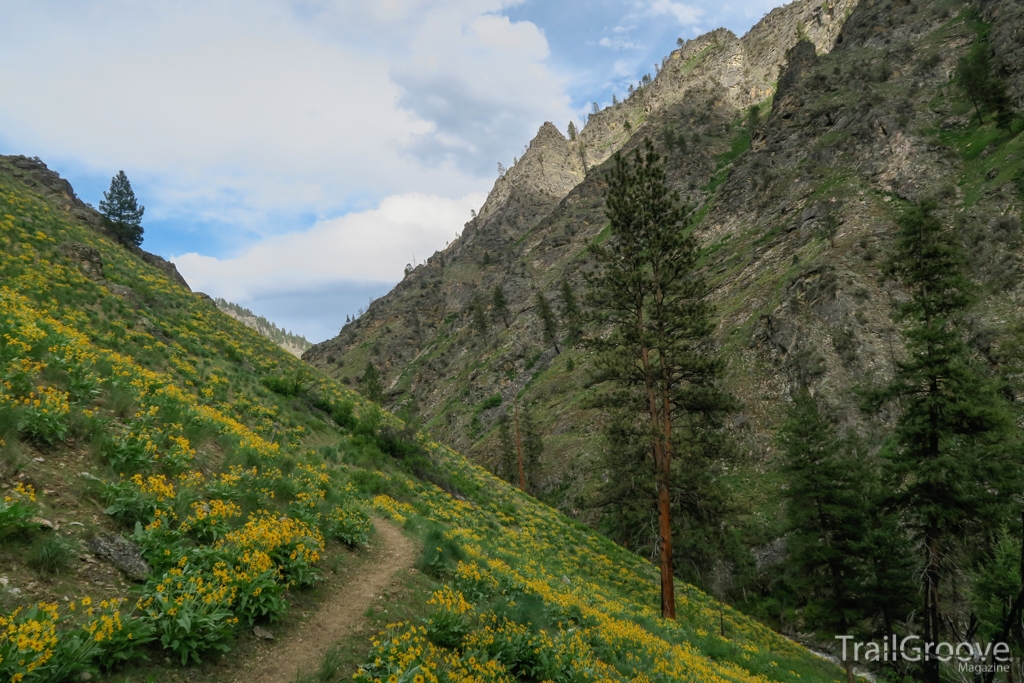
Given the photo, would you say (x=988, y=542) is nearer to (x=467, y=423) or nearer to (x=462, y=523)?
(x=462, y=523)

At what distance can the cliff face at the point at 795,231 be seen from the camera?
41906 mm

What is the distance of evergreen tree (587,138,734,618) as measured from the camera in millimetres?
17156

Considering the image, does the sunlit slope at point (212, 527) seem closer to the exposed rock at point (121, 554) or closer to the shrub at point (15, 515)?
the shrub at point (15, 515)

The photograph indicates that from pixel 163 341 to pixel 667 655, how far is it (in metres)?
18.5

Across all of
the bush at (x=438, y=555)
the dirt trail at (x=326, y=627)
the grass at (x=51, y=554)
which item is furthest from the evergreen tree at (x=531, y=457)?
the grass at (x=51, y=554)

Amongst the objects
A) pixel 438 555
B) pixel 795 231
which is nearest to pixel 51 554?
pixel 438 555

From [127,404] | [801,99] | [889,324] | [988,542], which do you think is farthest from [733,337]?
[801,99]

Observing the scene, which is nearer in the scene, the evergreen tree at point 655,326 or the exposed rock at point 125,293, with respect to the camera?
the evergreen tree at point 655,326

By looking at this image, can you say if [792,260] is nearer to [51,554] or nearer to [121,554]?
[121,554]

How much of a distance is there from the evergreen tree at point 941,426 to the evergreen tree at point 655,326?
284 inches

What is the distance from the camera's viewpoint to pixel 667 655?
10016mm

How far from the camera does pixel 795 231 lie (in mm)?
61594

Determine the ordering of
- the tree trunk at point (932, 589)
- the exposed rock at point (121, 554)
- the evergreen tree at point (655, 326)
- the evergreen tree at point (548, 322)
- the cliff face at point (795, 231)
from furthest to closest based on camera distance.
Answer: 1. the evergreen tree at point (548, 322)
2. the cliff face at point (795, 231)
3. the evergreen tree at point (655, 326)
4. the tree trunk at point (932, 589)
5. the exposed rock at point (121, 554)

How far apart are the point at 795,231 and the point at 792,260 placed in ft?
27.1
